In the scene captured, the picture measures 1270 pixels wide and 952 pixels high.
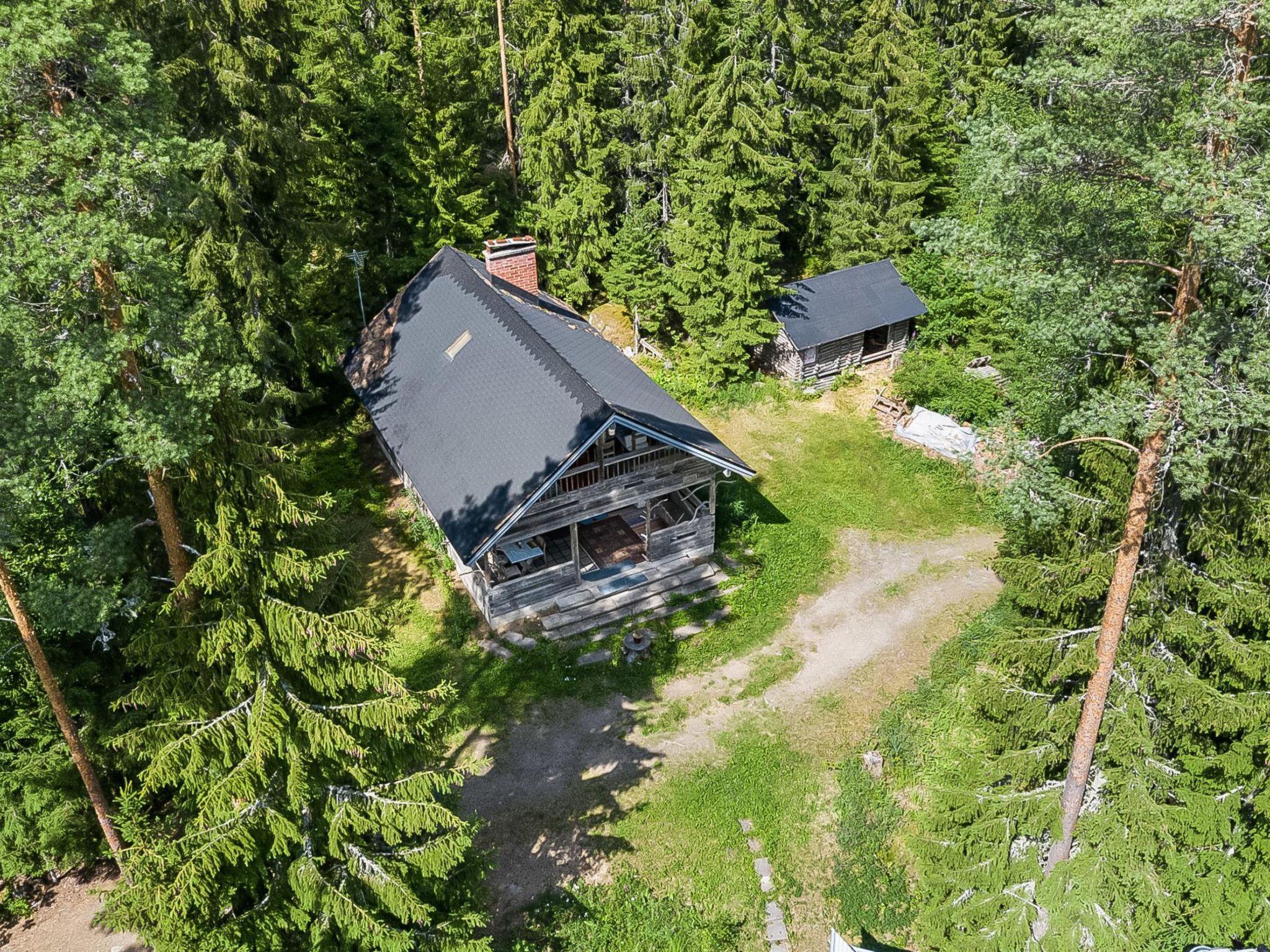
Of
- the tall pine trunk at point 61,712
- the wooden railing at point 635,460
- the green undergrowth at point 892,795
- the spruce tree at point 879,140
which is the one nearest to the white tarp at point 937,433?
the green undergrowth at point 892,795

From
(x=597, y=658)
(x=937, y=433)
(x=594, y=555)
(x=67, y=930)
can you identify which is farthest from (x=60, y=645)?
(x=937, y=433)

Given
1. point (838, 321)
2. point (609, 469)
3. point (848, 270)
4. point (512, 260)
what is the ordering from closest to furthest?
1. point (609, 469)
2. point (512, 260)
3. point (838, 321)
4. point (848, 270)

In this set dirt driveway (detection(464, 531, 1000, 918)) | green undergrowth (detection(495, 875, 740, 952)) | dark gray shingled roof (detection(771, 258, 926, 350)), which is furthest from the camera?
dark gray shingled roof (detection(771, 258, 926, 350))

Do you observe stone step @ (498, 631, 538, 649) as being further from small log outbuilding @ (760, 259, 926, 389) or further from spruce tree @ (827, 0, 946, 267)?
spruce tree @ (827, 0, 946, 267)

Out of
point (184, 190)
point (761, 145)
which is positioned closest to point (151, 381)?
point (184, 190)

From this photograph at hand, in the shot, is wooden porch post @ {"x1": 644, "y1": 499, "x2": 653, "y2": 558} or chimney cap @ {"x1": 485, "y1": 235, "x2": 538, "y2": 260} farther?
chimney cap @ {"x1": 485, "y1": 235, "x2": 538, "y2": 260}

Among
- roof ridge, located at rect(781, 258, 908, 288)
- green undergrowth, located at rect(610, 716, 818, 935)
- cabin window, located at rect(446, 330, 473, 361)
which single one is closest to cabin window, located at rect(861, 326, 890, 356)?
roof ridge, located at rect(781, 258, 908, 288)

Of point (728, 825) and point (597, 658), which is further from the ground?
point (597, 658)

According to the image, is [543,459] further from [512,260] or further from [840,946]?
[840,946]

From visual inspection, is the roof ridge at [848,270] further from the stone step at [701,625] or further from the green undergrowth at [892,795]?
the green undergrowth at [892,795]
